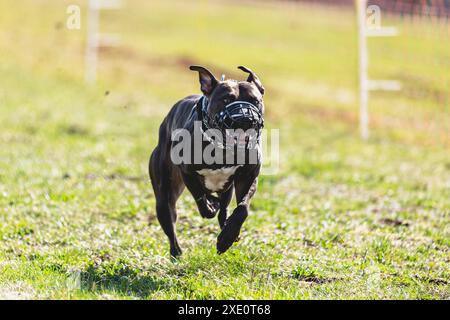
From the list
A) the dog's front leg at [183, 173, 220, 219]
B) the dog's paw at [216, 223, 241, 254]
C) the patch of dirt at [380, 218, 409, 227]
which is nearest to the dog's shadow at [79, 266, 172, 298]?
the dog's paw at [216, 223, 241, 254]

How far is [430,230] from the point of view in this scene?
8281mm

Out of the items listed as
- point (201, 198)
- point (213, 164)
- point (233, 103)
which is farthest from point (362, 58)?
point (233, 103)

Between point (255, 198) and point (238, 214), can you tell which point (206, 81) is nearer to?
point (238, 214)

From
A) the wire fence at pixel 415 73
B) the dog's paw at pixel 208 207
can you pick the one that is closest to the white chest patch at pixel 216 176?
the dog's paw at pixel 208 207

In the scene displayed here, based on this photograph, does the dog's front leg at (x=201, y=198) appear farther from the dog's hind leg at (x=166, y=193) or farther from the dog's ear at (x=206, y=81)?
the dog's ear at (x=206, y=81)

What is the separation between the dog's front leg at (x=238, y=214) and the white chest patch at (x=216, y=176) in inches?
3.8

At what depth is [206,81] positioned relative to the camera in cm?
612

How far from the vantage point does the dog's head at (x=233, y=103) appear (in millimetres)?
5695

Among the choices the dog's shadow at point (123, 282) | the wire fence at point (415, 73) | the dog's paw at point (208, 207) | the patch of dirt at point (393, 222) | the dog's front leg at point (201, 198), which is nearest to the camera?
the dog's shadow at point (123, 282)

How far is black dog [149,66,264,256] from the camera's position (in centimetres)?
584

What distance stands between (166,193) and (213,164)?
84cm

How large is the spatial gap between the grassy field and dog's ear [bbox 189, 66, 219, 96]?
1.30 m

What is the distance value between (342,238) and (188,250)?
1590 millimetres

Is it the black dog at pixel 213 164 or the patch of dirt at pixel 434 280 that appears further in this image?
the patch of dirt at pixel 434 280
